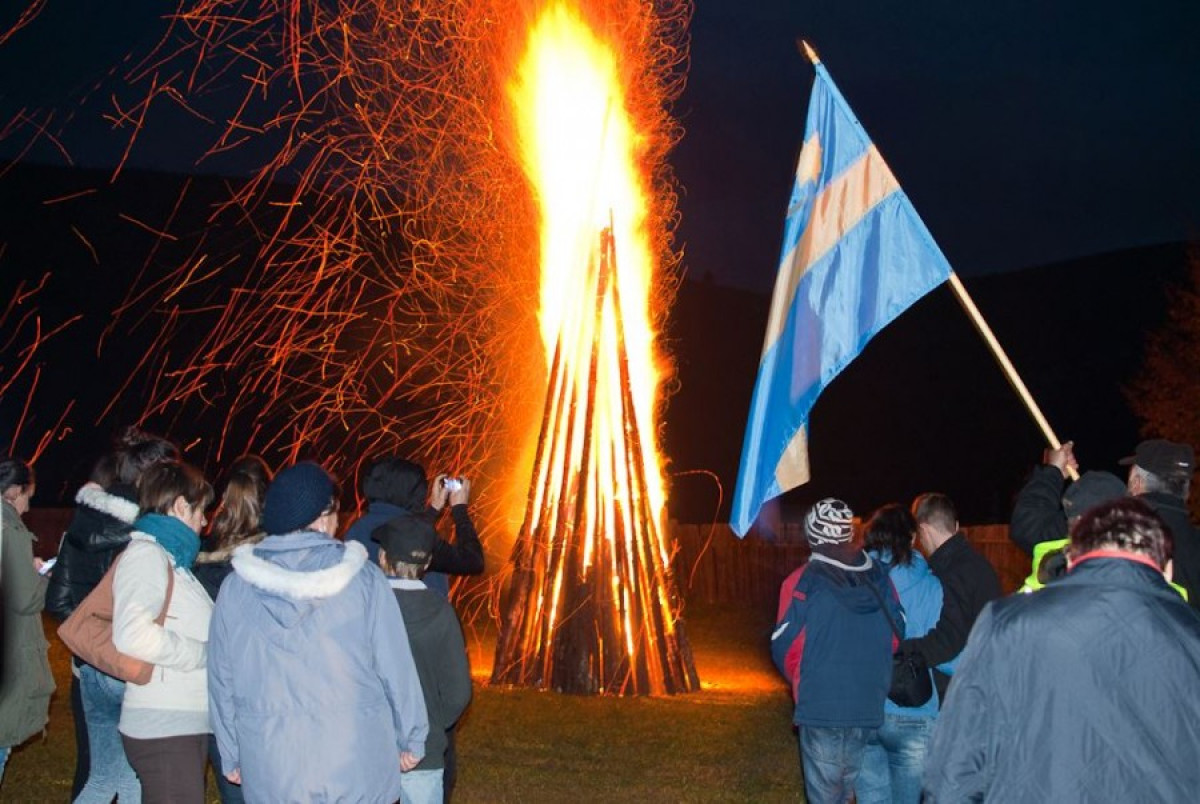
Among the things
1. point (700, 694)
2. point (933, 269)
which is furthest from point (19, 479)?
point (700, 694)

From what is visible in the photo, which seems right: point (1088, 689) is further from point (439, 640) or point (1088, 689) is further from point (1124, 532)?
point (439, 640)

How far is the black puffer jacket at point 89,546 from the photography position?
5.90 metres

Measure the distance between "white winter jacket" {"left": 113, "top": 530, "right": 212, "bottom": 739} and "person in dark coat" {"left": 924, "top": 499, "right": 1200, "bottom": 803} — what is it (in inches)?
108

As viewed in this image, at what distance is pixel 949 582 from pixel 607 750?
413 cm

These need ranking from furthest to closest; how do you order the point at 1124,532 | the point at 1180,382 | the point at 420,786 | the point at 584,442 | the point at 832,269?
the point at 1180,382
the point at 584,442
the point at 832,269
the point at 420,786
the point at 1124,532

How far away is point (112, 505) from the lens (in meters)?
5.94

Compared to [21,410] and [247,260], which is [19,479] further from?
[247,260]

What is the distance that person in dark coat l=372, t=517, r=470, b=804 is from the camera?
16.9 feet

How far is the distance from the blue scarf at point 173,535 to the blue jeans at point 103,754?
102 cm

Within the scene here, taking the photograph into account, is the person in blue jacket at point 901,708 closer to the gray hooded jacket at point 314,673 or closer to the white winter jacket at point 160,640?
the gray hooded jacket at point 314,673

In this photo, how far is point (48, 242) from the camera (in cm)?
5369

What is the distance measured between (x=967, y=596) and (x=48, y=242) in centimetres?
5343

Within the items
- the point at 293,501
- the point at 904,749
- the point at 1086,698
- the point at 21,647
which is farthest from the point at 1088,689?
the point at 21,647

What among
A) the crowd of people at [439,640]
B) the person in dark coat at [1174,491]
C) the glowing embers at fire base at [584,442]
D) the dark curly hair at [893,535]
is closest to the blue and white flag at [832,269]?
the dark curly hair at [893,535]
